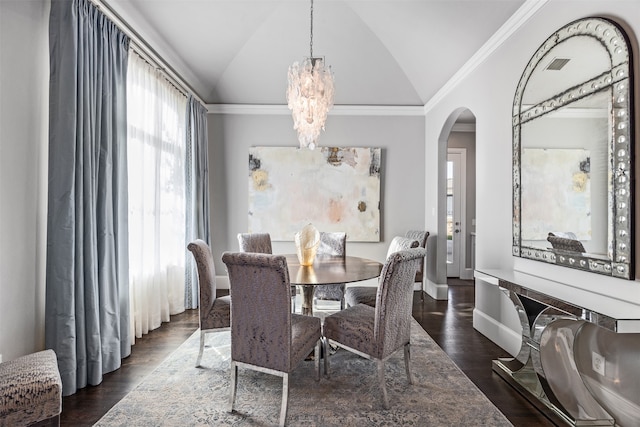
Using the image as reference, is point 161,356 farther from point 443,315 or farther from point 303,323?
point 443,315

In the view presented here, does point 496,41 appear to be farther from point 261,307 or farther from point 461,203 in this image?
point 461,203

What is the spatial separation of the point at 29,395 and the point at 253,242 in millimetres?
A: 2408

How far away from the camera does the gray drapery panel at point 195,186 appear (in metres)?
4.25

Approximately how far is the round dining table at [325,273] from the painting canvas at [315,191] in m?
1.84

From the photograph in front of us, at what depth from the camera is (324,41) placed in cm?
446

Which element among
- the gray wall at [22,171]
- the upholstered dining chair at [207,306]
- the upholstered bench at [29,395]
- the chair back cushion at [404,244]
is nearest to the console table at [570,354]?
the chair back cushion at [404,244]

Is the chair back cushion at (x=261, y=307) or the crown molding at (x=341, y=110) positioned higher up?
the crown molding at (x=341, y=110)

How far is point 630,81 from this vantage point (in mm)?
1847

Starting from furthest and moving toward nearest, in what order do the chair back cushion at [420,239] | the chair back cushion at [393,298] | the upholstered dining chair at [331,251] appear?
the chair back cushion at [420,239] → the upholstered dining chair at [331,251] → the chair back cushion at [393,298]

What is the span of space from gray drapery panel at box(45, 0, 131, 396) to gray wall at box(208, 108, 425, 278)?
247 centimetres

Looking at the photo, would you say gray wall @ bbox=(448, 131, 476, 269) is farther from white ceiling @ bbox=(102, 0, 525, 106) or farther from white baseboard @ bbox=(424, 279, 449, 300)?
white baseboard @ bbox=(424, 279, 449, 300)

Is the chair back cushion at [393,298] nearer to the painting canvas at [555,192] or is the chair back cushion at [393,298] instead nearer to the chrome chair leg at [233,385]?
the chrome chair leg at [233,385]

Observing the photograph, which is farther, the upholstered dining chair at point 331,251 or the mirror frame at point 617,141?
the upholstered dining chair at point 331,251

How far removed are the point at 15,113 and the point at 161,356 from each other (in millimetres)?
1985
